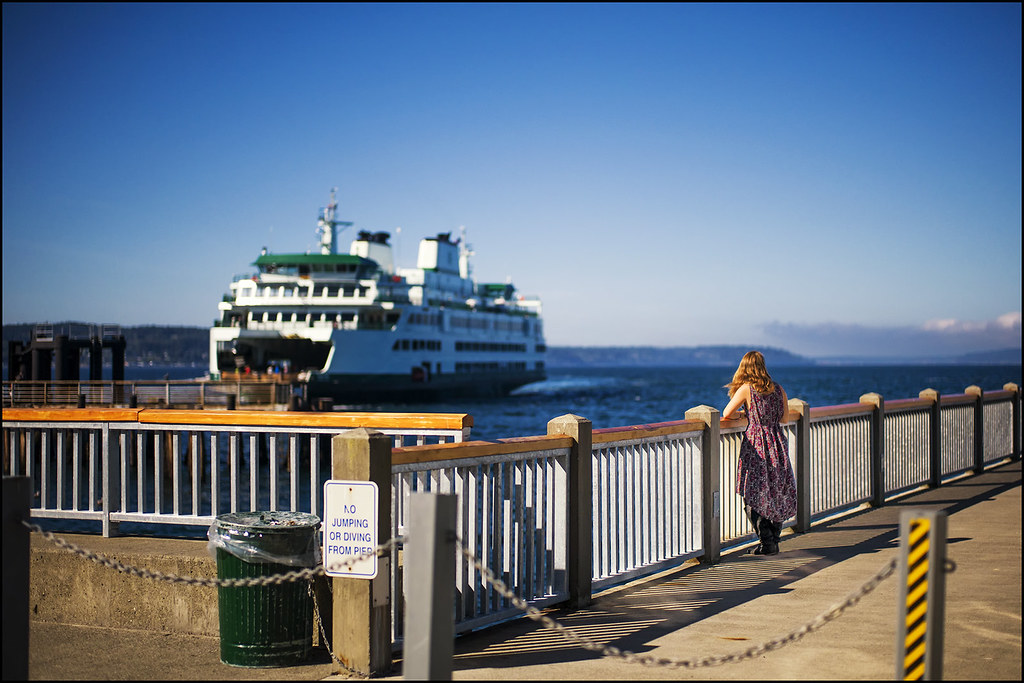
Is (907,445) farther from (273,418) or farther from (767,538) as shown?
(273,418)

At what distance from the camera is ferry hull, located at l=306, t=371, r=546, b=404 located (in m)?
64.0

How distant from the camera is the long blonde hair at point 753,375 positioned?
27.6 feet

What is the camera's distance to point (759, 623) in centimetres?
612

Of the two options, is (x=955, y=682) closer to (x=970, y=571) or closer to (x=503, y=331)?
(x=970, y=571)

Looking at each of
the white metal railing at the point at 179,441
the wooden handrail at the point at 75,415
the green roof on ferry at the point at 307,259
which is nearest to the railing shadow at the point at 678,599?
the white metal railing at the point at 179,441

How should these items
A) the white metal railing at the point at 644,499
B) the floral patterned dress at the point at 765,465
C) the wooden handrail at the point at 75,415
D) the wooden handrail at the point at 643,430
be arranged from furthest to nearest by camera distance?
the floral patterned dress at the point at 765,465
the wooden handrail at the point at 75,415
the white metal railing at the point at 644,499
the wooden handrail at the point at 643,430

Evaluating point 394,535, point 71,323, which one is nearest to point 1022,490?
point 394,535

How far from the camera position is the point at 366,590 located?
508cm

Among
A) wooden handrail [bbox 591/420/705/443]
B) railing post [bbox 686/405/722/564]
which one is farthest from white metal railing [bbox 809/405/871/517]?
wooden handrail [bbox 591/420/705/443]

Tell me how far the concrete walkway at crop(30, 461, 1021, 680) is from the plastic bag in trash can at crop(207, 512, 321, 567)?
0.61m

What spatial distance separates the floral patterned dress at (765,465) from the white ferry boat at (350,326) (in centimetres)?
5337

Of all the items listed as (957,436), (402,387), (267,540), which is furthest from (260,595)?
(402,387)

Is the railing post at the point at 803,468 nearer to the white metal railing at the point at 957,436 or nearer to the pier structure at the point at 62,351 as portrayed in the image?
the white metal railing at the point at 957,436

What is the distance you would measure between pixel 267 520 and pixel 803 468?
6.12m
